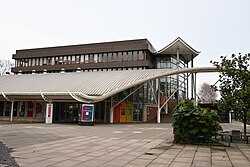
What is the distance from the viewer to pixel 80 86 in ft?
94.3

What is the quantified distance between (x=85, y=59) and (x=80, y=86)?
2629 centimetres

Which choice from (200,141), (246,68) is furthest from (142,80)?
(200,141)

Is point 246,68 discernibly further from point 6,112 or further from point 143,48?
point 143,48

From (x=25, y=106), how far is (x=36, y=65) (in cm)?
2922

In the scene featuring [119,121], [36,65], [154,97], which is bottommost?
[119,121]

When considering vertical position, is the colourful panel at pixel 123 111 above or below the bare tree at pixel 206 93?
below

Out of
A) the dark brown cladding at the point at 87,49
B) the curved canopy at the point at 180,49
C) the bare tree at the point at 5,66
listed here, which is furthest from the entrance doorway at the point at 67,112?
the bare tree at the point at 5,66

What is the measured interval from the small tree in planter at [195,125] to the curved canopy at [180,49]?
3421 centimetres

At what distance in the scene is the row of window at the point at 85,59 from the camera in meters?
49.2

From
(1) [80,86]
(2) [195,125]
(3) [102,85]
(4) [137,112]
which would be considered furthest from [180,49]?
(2) [195,125]

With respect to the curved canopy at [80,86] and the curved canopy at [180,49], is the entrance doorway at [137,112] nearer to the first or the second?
the curved canopy at [80,86]

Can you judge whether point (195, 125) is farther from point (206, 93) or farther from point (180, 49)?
point (206, 93)

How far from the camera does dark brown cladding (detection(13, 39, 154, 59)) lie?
1934 inches

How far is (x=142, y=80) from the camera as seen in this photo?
29062mm
